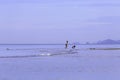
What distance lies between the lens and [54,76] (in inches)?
754

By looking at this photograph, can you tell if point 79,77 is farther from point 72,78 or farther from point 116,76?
point 116,76

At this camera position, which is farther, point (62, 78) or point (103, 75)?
point (103, 75)

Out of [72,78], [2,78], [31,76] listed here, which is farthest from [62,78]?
[2,78]

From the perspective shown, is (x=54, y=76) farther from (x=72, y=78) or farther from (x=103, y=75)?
(x=103, y=75)

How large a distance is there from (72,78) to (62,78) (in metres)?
0.53

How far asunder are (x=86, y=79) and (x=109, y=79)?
1.20 m

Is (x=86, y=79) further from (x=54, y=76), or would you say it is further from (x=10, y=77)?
(x=10, y=77)

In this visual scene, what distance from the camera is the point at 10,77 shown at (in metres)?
18.7

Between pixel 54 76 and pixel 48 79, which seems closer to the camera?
pixel 48 79

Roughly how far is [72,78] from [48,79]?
130 centimetres

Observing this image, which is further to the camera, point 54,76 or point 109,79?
point 54,76

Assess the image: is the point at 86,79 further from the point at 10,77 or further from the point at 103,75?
the point at 10,77

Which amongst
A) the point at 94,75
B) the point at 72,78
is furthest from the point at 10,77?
the point at 94,75

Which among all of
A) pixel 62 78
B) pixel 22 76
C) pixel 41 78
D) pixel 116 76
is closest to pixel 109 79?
pixel 116 76
